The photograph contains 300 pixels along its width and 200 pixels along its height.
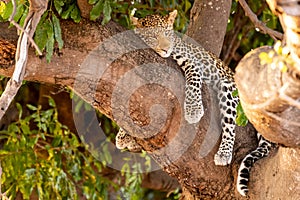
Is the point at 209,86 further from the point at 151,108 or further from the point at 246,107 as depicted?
the point at 246,107

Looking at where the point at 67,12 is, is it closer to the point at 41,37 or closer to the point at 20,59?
the point at 41,37

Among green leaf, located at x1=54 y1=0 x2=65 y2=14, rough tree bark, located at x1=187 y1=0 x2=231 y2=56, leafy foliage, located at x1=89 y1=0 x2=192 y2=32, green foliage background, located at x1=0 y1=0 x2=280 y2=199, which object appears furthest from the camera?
green foliage background, located at x1=0 y1=0 x2=280 y2=199

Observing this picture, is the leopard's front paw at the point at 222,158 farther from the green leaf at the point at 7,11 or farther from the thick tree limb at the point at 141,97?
the green leaf at the point at 7,11

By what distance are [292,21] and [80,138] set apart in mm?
4093

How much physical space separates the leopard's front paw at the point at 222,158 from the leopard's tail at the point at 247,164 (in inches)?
2.8

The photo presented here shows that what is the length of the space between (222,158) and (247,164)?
121 millimetres

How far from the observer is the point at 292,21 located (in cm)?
228

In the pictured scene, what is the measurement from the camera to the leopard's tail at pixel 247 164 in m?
3.95

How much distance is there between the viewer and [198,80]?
4.05 metres

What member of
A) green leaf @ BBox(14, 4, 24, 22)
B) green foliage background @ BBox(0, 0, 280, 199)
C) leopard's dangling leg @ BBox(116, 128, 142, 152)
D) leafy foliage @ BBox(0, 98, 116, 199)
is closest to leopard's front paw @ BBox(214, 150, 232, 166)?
leopard's dangling leg @ BBox(116, 128, 142, 152)

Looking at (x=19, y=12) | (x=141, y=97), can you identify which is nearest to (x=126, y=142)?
(x=141, y=97)

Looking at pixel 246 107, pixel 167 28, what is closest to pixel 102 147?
pixel 167 28

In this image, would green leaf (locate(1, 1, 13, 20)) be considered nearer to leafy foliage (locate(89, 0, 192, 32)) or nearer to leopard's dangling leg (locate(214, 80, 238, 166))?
leafy foliage (locate(89, 0, 192, 32))

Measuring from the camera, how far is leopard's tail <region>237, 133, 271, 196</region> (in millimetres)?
3951
